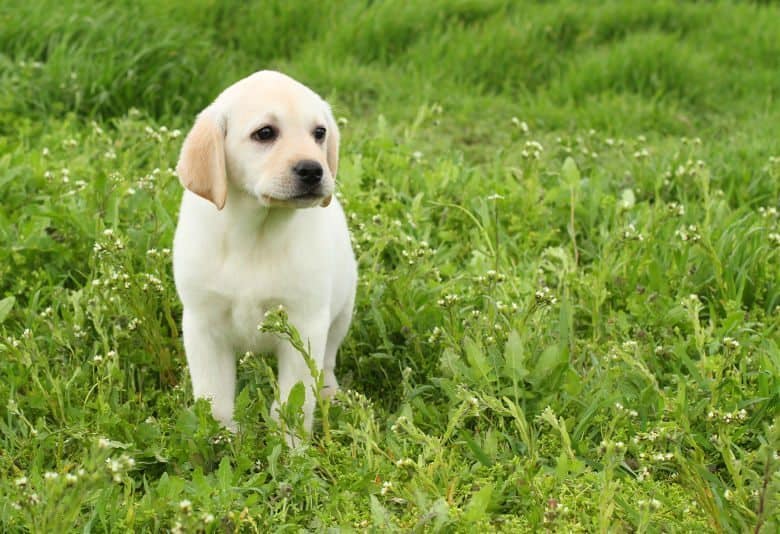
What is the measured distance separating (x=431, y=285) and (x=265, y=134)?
136 cm

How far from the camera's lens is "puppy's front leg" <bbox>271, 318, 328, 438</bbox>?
3.66 m

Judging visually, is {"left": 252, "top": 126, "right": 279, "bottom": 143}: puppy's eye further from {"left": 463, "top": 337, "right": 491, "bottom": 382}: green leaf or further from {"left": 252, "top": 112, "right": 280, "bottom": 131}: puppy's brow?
{"left": 463, "top": 337, "right": 491, "bottom": 382}: green leaf

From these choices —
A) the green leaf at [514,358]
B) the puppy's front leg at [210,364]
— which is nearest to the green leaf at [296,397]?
the puppy's front leg at [210,364]

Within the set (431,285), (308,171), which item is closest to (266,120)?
(308,171)

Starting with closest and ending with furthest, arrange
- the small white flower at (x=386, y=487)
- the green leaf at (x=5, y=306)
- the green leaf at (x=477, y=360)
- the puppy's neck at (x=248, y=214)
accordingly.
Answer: the small white flower at (x=386, y=487)
the puppy's neck at (x=248, y=214)
the green leaf at (x=477, y=360)
the green leaf at (x=5, y=306)

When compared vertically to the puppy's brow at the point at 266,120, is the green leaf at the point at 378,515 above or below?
below

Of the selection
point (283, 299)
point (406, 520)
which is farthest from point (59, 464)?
point (406, 520)

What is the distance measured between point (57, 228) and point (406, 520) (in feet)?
7.47

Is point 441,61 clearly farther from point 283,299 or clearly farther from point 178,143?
point 283,299

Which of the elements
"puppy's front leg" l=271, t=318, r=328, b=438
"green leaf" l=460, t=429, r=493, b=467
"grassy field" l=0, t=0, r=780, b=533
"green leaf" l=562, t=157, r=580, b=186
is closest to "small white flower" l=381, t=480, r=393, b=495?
"grassy field" l=0, t=0, r=780, b=533

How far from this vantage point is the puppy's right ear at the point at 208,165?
11.4ft

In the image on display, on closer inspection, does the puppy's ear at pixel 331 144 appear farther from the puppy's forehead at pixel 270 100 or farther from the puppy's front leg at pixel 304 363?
the puppy's front leg at pixel 304 363

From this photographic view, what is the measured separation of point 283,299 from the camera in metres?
3.60

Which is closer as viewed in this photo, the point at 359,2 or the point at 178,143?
the point at 178,143
